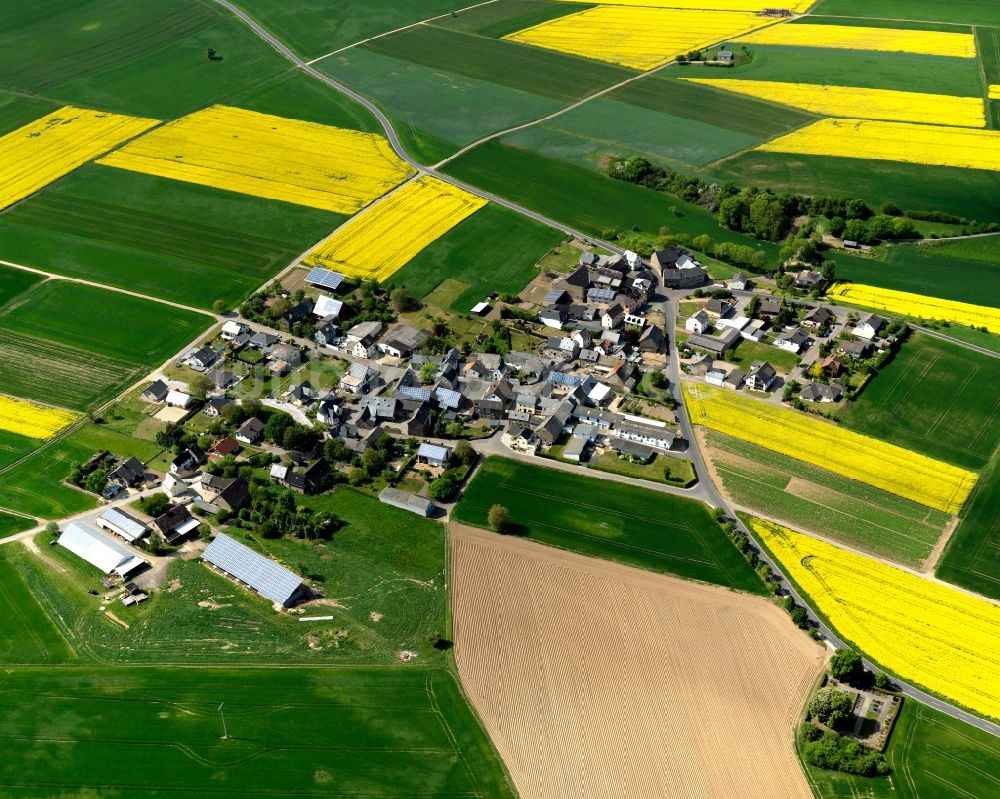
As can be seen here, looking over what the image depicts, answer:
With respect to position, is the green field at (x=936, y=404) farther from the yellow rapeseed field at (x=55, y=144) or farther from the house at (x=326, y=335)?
the yellow rapeseed field at (x=55, y=144)

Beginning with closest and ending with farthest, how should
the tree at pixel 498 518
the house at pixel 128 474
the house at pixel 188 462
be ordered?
1. the tree at pixel 498 518
2. the house at pixel 128 474
3. the house at pixel 188 462

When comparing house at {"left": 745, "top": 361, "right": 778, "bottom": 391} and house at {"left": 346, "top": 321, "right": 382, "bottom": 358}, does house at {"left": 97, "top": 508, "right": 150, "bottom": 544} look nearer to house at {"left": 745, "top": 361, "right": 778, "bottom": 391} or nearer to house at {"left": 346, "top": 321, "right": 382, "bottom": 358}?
house at {"left": 346, "top": 321, "right": 382, "bottom": 358}

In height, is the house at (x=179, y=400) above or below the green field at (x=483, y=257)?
below

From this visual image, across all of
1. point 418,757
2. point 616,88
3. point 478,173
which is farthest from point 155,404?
point 616,88

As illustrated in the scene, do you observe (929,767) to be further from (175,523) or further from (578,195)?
(578,195)

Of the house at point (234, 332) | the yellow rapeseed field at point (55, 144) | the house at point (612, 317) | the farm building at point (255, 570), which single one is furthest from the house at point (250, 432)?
the yellow rapeseed field at point (55, 144)

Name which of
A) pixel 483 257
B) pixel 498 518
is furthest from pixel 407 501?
pixel 483 257
